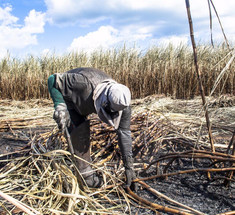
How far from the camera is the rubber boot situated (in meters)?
2.11

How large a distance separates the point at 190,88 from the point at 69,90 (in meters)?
5.40

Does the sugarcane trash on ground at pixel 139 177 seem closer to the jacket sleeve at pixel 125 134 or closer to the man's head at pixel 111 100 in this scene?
the jacket sleeve at pixel 125 134

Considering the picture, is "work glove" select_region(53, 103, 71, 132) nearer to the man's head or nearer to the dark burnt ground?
the man's head

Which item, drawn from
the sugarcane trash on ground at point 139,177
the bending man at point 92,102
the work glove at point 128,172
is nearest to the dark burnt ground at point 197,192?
the sugarcane trash on ground at point 139,177

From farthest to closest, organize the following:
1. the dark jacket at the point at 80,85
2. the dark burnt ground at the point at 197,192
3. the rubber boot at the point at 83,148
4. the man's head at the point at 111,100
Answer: the rubber boot at the point at 83,148, the dark jacket at the point at 80,85, the dark burnt ground at the point at 197,192, the man's head at the point at 111,100

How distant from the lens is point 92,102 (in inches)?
76.4

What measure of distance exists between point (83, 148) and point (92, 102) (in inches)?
19.1

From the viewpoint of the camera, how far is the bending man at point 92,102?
66.7 inches

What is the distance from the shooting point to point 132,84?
23.9 ft

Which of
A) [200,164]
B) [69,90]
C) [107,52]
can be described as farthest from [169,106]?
[107,52]

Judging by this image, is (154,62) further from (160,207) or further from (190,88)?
(160,207)

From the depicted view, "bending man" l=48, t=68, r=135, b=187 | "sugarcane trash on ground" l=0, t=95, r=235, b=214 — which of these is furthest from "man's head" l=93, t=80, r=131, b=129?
"sugarcane trash on ground" l=0, t=95, r=235, b=214

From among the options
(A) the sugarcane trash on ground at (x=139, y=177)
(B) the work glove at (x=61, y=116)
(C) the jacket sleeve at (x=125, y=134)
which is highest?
(B) the work glove at (x=61, y=116)

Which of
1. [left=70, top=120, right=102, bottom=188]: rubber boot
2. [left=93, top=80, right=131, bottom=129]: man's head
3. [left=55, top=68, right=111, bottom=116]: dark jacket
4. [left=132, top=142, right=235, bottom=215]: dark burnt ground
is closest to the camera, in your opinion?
[left=93, top=80, right=131, bottom=129]: man's head
